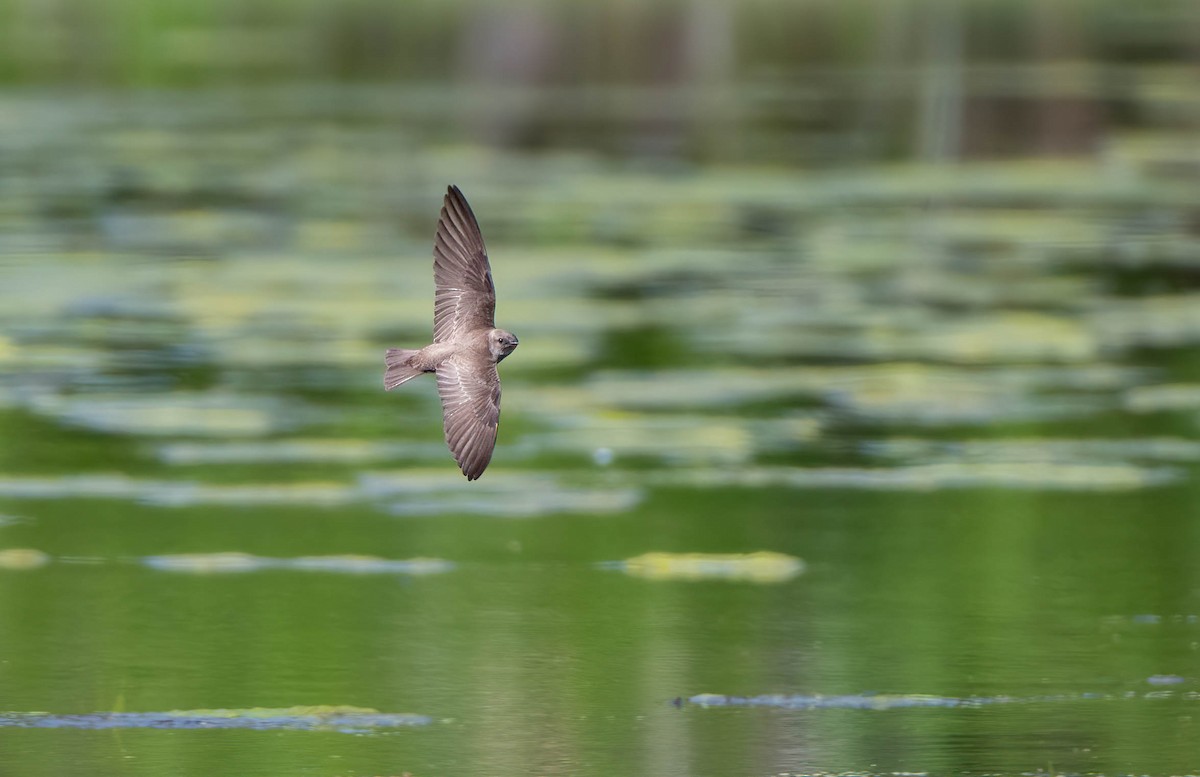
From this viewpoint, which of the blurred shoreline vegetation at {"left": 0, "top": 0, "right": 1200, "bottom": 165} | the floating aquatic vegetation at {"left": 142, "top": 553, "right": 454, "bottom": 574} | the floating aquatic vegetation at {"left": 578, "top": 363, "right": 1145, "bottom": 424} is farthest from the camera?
the blurred shoreline vegetation at {"left": 0, "top": 0, "right": 1200, "bottom": 165}

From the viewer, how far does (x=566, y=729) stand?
5.28 meters

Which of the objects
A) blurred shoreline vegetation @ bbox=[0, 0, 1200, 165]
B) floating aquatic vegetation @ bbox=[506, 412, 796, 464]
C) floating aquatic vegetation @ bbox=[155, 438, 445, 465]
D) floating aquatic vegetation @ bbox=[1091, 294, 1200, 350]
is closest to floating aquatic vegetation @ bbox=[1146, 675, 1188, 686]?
floating aquatic vegetation @ bbox=[506, 412, 796, 464]

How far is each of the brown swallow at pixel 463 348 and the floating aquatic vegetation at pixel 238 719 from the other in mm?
1091

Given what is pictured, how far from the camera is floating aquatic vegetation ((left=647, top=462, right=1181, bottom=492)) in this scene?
785cm

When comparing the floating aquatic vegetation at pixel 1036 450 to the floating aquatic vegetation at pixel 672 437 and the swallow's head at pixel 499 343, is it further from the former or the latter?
the swallow's head at pixel 499 343

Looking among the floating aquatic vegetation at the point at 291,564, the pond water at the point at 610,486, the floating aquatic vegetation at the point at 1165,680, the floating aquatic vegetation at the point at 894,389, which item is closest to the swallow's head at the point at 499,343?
the pond water at the point at 610,486

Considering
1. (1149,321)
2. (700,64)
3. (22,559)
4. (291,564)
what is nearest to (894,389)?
(1149,321)

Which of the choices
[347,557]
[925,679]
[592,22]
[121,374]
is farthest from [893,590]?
[592,22]

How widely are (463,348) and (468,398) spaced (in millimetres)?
104

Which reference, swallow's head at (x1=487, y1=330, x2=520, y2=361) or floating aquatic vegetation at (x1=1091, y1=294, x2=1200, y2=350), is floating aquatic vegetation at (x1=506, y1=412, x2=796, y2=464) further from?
swallow's head at (x1=487, y1=330, x2=520, y2=361)

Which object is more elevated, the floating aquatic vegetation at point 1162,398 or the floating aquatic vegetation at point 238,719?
the floating aquatic vegetation at point 238,719

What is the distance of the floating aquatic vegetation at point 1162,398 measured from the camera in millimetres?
8953

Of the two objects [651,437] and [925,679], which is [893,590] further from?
[651,437]

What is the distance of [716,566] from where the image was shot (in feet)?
22.6
